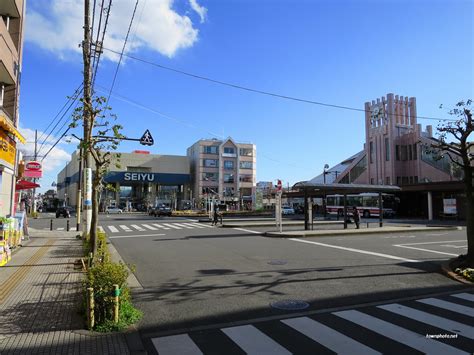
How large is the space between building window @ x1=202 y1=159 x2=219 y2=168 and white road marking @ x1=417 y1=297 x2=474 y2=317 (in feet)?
280

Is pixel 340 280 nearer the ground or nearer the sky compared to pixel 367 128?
nearer the ground

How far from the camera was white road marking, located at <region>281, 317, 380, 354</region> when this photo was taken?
465cm

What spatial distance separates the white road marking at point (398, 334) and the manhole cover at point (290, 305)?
67 cm

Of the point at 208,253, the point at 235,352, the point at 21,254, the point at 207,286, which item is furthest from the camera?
the point at 208,253

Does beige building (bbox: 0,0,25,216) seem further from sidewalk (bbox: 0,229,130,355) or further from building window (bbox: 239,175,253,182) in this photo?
building window (bbox: 239,175,253,182)

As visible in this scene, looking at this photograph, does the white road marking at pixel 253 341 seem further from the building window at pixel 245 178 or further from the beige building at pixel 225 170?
the building window at pixel 245 178

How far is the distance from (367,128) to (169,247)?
53953mm

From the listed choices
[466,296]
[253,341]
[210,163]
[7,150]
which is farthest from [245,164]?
[253,341]

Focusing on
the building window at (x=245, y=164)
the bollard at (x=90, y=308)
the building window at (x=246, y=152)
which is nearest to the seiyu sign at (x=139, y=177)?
the building window at (x=245, y=164)

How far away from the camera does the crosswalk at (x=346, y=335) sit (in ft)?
15.2

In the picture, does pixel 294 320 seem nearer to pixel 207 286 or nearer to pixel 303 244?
pixel 207 286

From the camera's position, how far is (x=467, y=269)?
930 centimetres

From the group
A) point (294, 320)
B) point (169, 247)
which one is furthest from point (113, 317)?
point (169, 247)

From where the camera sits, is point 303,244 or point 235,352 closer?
point 235,352
